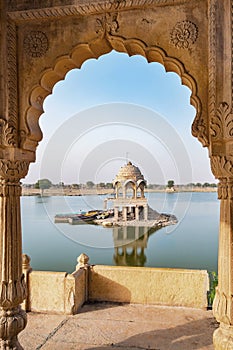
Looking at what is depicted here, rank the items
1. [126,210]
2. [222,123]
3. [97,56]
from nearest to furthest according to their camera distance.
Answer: [222,123] → [97,56] → [126,210]

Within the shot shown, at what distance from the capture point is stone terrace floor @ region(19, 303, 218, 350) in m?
4.31

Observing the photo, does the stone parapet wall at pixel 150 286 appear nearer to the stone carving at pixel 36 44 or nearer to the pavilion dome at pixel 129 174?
the stone carving at pixel 36 44

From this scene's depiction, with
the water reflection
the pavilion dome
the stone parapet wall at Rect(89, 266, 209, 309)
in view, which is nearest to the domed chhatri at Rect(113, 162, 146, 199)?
the pavilion dome

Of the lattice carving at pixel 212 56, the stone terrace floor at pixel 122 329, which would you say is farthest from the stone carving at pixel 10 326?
the lattice carving at pixel 212 56

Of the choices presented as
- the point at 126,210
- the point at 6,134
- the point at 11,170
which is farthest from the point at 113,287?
the point at 126,210

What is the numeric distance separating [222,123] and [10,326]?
2.78 meters

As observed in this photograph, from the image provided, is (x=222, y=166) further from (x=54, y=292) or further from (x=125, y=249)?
(x=125, y=249)

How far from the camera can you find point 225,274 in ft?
9.66

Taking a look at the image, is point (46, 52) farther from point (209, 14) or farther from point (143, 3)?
point (209, 14)

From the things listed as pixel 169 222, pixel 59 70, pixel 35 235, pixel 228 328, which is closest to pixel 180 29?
pixel 59 70

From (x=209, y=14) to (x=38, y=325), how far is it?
4529mm

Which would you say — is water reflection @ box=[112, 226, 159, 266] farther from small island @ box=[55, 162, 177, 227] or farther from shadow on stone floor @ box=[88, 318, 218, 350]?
shadow on stone floor @ box=[88, 318, 218, 350]

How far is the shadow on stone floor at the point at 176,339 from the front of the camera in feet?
13.9

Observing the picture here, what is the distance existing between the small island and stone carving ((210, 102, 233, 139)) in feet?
81.2
